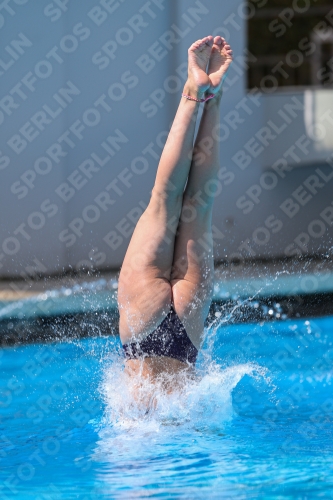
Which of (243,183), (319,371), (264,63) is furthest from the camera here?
(264,63)

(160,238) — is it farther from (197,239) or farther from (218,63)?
(218,63)

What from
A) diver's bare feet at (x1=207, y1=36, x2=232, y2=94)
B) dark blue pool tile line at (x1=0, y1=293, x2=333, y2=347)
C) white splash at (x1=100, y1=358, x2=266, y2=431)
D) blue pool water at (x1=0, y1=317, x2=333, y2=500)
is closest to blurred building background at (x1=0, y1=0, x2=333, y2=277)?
dark blue pool tile line at (x1=0, y1=293, x2=333, y2=347)

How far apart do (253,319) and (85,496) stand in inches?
137

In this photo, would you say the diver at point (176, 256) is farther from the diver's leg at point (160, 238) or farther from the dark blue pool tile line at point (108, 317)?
the dark blue pool tile line at point (108, 317)

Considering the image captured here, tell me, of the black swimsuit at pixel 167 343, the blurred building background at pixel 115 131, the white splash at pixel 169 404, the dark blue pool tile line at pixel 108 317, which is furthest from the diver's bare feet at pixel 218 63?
the blurred building background at pixel 115 131

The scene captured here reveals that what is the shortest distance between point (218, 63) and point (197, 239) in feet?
2.77

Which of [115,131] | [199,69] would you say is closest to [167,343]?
[199,69]

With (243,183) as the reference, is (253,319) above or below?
below

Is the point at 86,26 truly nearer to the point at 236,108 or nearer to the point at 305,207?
the point at 236,108

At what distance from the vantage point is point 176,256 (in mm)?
3223

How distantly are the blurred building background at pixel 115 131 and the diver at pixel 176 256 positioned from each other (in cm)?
448

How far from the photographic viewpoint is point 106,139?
778 cm

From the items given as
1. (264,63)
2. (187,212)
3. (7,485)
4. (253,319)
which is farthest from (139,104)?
(7,485)

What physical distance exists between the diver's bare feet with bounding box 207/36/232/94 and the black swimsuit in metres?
1.00
